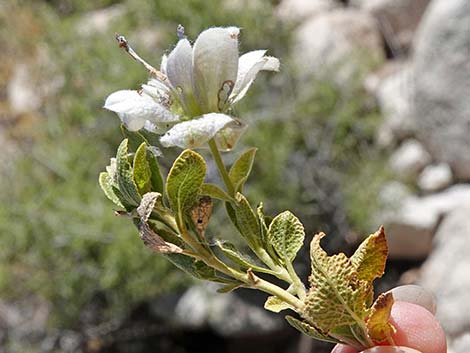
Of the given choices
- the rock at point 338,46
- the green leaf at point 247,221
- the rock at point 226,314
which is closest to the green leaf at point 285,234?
the green leaf at point 247,221

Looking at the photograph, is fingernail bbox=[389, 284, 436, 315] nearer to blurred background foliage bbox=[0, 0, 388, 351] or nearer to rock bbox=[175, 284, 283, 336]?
blurred background foliage bbox=[0, 0, 388, 351]

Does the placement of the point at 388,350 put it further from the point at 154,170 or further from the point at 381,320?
the point at 154,170

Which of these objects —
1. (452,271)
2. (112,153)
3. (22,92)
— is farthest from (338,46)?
(22,92)

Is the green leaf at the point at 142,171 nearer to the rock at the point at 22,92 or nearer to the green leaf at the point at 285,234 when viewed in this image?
the green leaf at the point at 285,234

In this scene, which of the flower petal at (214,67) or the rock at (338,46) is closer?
the flower petal at (214,67)

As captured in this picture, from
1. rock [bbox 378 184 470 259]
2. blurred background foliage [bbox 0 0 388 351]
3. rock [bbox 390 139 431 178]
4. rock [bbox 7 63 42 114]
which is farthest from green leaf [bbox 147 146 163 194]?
rock [bbox 7 63 42 114]

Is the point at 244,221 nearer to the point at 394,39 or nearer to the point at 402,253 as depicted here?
the point at 402,253

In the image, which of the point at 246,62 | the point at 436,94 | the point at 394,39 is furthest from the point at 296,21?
the point at 246,62
